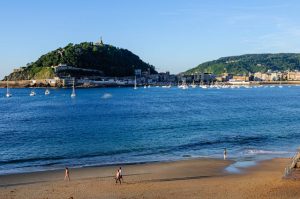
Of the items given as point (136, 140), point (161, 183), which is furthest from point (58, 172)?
point (136, 140)

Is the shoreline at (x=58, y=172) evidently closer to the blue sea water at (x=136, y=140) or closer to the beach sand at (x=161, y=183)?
the beach sand at (x=161, y=183)

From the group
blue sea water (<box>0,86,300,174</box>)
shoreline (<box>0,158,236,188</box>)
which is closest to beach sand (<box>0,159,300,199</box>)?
shoreline (<box>0,158,236,188</box>)

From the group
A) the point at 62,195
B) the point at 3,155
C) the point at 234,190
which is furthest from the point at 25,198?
the point at 3,155

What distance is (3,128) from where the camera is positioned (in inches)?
2739

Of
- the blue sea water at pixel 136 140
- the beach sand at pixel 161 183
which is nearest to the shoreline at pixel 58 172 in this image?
the beach sand at pixel 161 183

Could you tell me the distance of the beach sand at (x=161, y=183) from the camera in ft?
98.2

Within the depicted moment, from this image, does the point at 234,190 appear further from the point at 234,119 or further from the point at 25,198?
the point at 234,119

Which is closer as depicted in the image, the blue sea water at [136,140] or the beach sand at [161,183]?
the beach sand at [161,183]

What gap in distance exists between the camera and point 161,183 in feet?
110

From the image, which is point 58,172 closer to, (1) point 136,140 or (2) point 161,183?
(2) point 161,183

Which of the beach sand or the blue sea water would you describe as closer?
the beach sand

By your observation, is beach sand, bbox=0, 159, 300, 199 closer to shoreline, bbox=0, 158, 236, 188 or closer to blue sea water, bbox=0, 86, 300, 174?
shoreline, bbox=0, 158, 236, 188

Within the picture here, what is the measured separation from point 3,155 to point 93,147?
9.48 metres

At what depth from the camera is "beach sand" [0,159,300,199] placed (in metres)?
29.9
